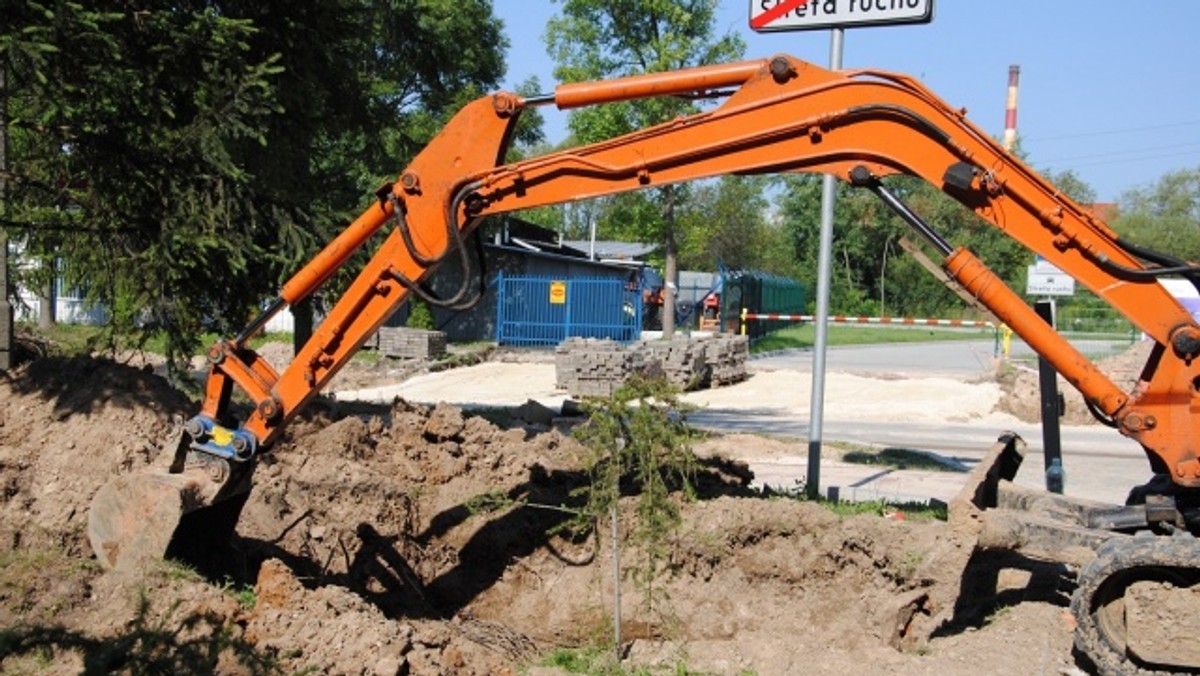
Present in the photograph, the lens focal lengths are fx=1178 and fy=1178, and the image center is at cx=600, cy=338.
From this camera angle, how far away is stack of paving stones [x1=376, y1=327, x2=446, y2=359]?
2822 centimetres

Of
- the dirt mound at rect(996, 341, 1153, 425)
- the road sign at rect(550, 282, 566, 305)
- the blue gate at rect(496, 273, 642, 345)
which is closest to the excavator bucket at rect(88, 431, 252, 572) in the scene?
the dirt mound at rect(996, 341, 1153, 425)

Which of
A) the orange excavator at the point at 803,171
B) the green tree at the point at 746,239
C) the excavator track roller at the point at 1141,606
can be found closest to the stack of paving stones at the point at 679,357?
the orange excavator at the point at 803,171

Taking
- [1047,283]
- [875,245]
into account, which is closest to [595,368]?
[1047,283]

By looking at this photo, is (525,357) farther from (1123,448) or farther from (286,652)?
(286,652)

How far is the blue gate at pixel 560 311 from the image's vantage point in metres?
33.9

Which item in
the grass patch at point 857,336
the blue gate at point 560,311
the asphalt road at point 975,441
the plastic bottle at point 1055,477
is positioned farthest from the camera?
the grass patch at point 857,336

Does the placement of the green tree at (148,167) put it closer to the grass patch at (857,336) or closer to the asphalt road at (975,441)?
the asphalt road at (975,441)

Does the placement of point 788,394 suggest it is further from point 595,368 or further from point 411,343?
point 411,343

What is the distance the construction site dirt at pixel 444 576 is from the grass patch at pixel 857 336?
1080 inches

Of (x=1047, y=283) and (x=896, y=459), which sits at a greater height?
(x=1047, y=283)

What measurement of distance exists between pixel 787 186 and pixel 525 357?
132 feet

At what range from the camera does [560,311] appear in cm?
3466

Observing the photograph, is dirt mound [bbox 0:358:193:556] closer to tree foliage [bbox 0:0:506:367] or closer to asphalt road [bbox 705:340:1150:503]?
tree foliage [bbox 0:0:506:367]

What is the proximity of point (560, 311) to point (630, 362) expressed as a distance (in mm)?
12941
